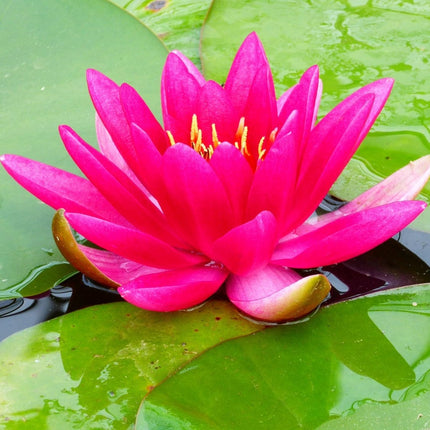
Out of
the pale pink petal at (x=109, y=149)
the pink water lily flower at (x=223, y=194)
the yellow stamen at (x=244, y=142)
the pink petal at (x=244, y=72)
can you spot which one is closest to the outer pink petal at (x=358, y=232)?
the pink water lily flower at (x=223, y=194)

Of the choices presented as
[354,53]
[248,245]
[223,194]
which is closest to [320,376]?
[248,245]

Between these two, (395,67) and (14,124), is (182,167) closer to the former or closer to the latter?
(14,124)

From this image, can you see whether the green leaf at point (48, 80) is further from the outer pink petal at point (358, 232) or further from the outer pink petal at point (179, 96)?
the outer pink petal at point (358, 232)

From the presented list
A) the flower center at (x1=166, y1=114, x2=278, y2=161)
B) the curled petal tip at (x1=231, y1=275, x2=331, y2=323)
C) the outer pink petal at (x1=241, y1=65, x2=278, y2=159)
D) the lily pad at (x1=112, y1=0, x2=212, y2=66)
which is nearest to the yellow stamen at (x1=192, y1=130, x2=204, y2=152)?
the flower center at (x1=166, y1=114, x2=278, y2=161)

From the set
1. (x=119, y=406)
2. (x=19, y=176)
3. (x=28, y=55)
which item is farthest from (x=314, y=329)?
(x=28, y=55)

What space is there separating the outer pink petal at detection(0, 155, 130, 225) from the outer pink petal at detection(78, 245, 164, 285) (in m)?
0.08

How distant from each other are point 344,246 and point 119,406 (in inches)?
19.5

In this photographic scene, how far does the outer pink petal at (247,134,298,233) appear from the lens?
1.04 meters

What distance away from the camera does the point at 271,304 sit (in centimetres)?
108

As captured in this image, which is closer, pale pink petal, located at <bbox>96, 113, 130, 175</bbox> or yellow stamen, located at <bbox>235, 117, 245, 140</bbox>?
yellow stamen, located at <bbox>235, 117, 245, 140</bbox>

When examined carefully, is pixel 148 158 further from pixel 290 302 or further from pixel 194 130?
pixel 290 302

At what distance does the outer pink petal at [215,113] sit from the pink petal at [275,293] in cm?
30

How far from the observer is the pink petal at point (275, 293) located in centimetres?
104

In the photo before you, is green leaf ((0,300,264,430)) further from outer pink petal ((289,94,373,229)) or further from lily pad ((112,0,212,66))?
lily pad ((112,0,212,66))
